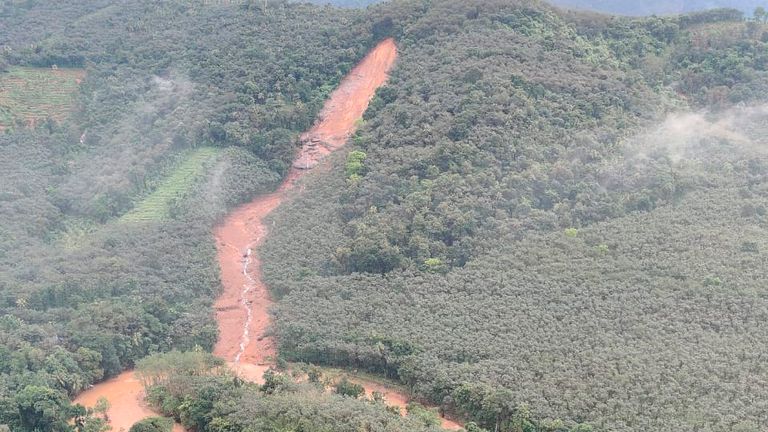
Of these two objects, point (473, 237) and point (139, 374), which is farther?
point (473, 237)

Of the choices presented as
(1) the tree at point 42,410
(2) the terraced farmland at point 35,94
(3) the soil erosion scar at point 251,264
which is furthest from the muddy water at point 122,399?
(2) the terraced farmland at point 35,94

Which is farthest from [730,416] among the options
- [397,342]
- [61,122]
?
[61,122]

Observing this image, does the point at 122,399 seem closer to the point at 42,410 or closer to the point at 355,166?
the point at 42,410

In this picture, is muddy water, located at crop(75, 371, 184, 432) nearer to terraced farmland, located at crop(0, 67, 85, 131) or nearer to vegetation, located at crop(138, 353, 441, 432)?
vegetation, located at crop(138, 353, 441, 432)

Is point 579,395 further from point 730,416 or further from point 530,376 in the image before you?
point 730,416

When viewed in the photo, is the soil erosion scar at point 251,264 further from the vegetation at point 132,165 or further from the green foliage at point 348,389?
the green foliage at point 348,389

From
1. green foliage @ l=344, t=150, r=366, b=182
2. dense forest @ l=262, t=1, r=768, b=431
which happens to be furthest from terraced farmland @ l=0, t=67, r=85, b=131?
green foliage @ l=344, t=150, r=366, b=182
